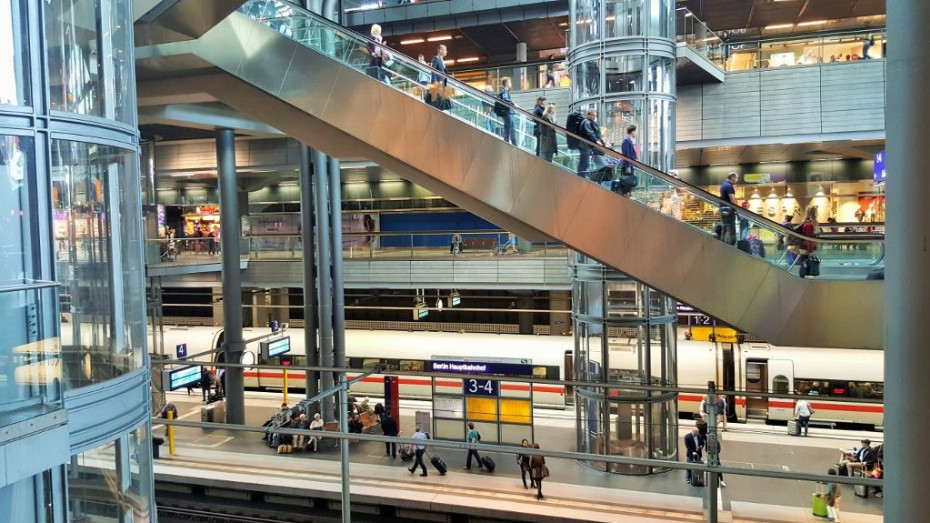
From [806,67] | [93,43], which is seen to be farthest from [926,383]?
[806,67]

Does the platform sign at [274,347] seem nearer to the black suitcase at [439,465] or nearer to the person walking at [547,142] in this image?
the black suitcase at [439,465]

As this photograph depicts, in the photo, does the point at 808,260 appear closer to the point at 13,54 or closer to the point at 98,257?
the point at 98,257

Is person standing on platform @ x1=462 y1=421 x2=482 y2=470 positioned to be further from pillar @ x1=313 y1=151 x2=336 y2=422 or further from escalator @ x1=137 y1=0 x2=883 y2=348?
escalator @ x1=137 y1=0 x2=883 y2=348

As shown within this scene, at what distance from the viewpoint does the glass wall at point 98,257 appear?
13.3 ft

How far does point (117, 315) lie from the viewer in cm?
451

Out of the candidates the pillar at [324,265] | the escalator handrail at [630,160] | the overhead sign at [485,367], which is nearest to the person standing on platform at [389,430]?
the pillar at [324,265]

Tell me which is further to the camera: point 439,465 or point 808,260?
point 439,465

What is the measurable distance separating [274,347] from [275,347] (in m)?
0.05

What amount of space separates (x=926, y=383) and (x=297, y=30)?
8867 millimetres

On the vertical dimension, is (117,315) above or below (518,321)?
above

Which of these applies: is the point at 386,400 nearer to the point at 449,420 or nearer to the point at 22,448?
the point at 449,420

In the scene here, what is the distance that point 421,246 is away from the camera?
22.1 metres

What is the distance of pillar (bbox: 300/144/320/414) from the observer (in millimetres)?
15898

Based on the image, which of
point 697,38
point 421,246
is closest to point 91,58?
point 697,38
